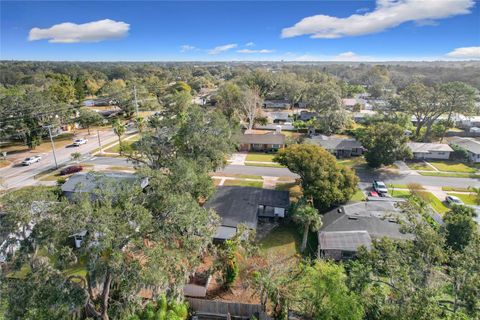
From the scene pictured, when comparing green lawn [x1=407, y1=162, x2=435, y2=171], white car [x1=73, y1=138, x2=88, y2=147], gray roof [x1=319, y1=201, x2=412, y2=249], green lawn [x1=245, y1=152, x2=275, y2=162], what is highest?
white car [x1=73, y1=138, x2=88, y2=147]

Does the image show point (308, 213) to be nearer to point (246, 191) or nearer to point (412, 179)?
point (246, 191)

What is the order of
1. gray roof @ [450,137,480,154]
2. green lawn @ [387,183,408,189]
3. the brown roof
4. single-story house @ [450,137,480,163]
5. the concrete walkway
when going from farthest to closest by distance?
the brown roof
gray roof @ [450,137,480,154]
single-story house @ [450,137,480,163]
green lawn @ [387,183,408,189]
the concrete walkway

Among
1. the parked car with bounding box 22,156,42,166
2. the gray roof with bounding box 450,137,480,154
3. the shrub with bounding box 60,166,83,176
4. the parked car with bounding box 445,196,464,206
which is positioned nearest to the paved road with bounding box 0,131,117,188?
the parked car with bounding box 22,156,42,166

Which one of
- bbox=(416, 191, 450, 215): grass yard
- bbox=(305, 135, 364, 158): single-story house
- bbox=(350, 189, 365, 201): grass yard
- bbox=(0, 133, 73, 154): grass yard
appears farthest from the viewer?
bbox=(0, 133, 73, 154): grass yard

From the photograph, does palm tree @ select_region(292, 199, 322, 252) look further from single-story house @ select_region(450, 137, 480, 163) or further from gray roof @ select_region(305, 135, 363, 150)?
single-story house @ select_region(450, 137, 480, 163)

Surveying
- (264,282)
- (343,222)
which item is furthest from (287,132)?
(264,282)

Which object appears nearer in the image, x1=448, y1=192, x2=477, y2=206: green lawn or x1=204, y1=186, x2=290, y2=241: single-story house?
x1=204, y1=186, x2=290, y2=241: single-story house

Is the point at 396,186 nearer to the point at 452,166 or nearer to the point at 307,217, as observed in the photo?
the point at 452,166
